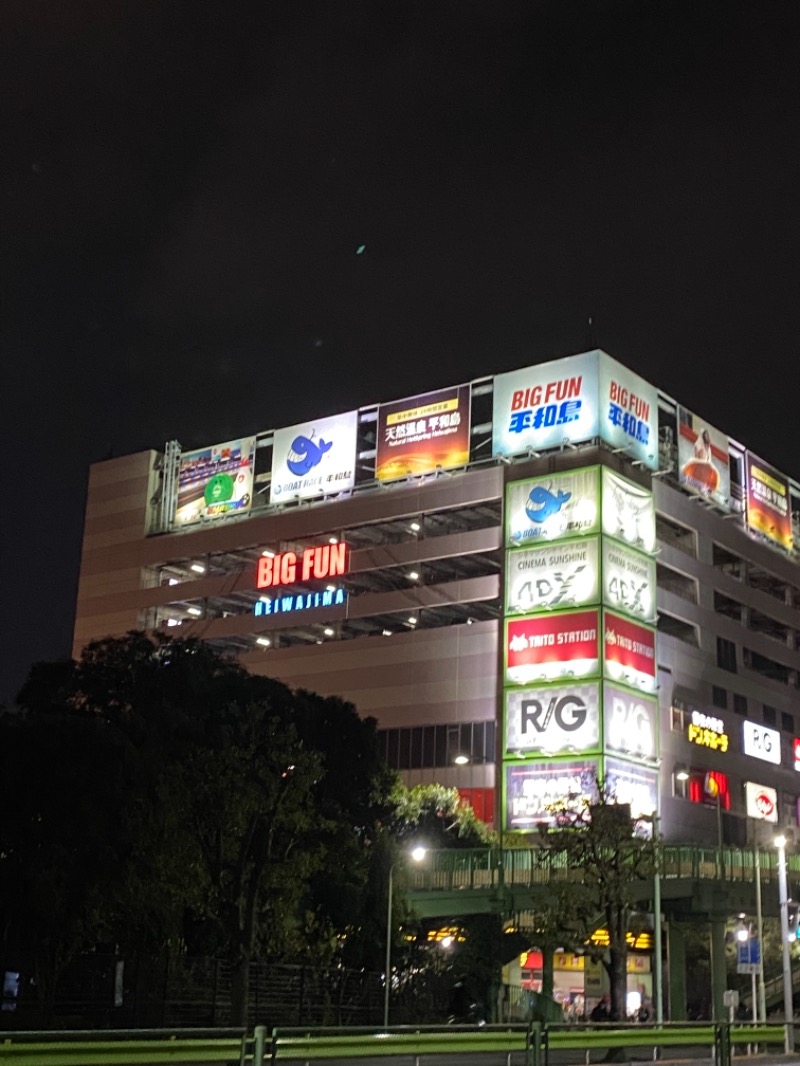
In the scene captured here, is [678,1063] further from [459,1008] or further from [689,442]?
[689,442]

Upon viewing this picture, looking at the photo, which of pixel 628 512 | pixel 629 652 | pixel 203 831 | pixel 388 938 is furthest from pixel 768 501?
pixel 203 831

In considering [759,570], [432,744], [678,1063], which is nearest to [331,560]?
[432,744]

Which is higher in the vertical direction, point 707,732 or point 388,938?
Result: point 707,732

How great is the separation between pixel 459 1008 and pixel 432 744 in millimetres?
33290

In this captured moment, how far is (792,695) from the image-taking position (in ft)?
328

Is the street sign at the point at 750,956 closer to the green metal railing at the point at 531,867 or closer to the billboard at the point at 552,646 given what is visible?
the green metal railing at the point at 531,867

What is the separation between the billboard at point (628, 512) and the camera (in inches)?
3187

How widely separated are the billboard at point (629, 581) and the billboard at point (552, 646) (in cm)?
231

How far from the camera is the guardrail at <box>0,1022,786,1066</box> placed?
47.8 feet

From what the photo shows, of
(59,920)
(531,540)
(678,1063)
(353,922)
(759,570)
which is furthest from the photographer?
(759,570)

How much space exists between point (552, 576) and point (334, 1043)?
64315 mm

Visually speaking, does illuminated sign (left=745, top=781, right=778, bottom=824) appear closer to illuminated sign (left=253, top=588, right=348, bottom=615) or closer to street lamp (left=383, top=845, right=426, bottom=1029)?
illuminated sign (left=253, top=588, right=348, bottom=615)

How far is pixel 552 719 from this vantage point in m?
77.9

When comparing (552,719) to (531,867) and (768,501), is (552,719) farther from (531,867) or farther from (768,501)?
(768,501)
